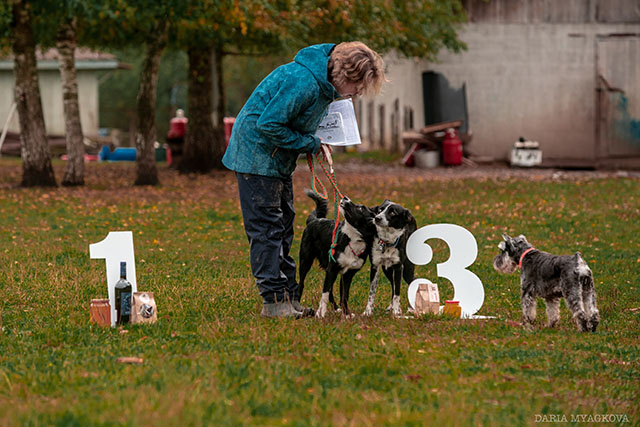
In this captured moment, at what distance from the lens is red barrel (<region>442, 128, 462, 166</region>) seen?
24.2 metres

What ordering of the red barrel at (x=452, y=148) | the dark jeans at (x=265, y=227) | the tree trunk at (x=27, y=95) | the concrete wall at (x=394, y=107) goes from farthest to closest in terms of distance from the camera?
the concrete wall at (x=394, y=107) < the red barrel at (x=452, y=148) < the tree trunk at (x=27, y=95) < the dark jeans at (x=265, y=227)

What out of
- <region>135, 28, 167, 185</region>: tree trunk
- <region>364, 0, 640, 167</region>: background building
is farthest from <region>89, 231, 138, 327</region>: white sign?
<region>364, 0, 640, 167</region>: background building

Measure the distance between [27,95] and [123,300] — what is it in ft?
40.5

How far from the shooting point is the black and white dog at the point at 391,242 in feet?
21.2

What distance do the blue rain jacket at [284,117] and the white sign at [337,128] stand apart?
192 millimetres

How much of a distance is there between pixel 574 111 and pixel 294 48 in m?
9.10

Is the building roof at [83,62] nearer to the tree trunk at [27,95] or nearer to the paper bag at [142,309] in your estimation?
the tree trunk at [27,95]

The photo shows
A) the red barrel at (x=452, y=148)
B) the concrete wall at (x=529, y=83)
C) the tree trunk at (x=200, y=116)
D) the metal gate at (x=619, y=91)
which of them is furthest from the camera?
the concrete wall at (x=529, y=83)

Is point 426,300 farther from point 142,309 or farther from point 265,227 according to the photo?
point 142,309

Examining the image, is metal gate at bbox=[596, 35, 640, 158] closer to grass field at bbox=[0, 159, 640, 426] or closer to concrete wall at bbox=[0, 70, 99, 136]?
grass field at bbox=[0, 159, 640, 426]

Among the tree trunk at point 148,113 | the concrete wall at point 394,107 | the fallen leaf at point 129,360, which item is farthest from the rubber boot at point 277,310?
the concrete wall at point 394,107

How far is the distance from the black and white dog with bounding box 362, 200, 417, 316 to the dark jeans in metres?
0.70

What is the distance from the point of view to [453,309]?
6832mm

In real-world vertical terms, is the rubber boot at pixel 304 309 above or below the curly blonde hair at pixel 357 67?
below
